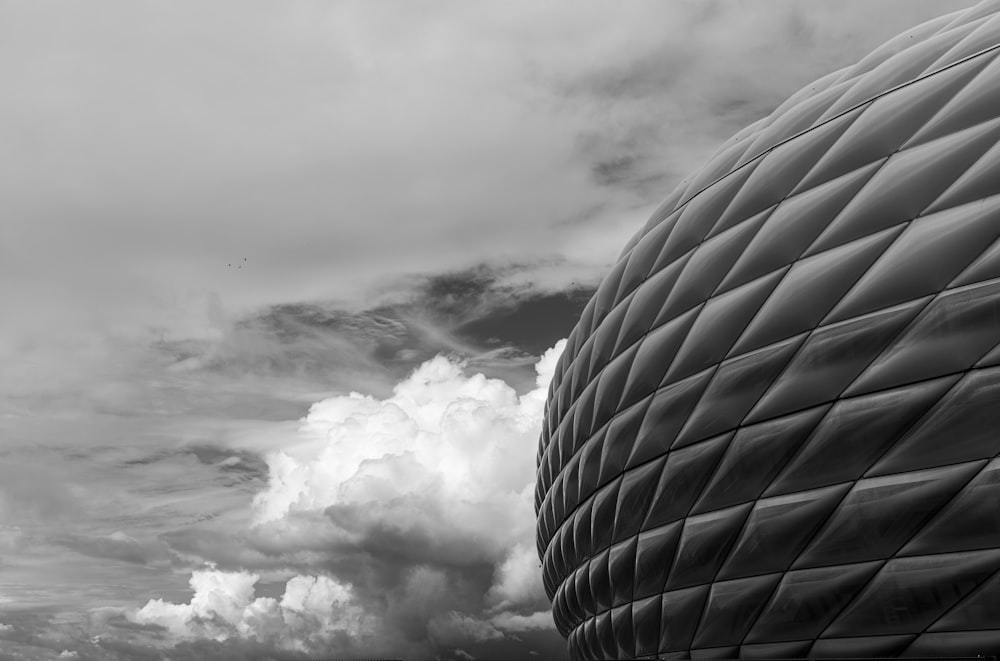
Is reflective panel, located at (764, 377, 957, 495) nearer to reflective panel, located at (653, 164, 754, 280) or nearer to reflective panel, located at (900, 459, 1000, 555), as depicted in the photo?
reflective panel, located at (900, 459, 1000, 555)

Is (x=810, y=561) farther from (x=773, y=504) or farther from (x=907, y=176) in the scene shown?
(x=907, y=176)

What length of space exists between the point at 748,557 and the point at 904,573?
3.42 m

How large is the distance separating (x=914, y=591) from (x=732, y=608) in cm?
431

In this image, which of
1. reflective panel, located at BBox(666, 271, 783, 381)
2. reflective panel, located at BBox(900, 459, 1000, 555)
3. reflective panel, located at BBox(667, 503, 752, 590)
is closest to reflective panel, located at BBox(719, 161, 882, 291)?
reflective panel, located at BBox(666, 271, 783, 381)

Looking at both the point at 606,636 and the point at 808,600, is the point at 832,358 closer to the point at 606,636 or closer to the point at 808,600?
the point at 808,600

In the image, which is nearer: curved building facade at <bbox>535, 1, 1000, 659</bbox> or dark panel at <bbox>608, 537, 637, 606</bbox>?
curved building facade at <bbox>535, 1, 1000, 659</bbox>

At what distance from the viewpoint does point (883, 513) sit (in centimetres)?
1432

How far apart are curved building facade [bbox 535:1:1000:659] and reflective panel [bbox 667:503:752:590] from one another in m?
0.05

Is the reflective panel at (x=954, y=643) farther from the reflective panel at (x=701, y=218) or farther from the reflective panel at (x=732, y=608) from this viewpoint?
the reflective panel at (x=701, y=218)

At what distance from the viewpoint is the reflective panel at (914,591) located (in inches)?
521

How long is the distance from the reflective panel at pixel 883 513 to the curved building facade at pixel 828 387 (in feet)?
0.11

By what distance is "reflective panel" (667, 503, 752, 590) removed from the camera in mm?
17469

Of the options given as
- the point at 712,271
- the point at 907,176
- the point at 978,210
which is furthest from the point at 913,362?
the point at 712,271

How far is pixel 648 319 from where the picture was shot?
23.0m
